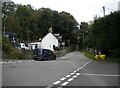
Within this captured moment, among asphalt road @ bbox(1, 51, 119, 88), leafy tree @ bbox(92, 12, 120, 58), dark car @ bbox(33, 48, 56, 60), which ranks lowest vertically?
asphalt road @ bbox(1, 51, 119, 88)

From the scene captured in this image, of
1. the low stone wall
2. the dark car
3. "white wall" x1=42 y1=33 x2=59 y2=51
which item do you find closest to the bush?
the low stone wall

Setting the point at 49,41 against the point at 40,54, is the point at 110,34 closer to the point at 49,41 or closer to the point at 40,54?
the point at 40,54

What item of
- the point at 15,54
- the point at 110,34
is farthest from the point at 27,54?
the point at 110,34

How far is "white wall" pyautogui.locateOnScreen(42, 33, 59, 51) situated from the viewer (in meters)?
116

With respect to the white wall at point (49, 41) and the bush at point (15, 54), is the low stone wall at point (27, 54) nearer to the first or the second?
the bush at point (15, 54)

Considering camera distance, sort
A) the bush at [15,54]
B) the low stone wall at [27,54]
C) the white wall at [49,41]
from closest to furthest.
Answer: the bush at [15,54], the low stone wall at [27,54], the white wall at [49,41]

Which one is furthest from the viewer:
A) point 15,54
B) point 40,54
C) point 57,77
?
point 15,54

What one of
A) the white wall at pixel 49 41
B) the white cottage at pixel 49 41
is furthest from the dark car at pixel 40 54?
the white cottage at pixel 49 41

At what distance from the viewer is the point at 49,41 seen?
388ft

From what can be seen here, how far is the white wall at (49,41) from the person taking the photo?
116 metres

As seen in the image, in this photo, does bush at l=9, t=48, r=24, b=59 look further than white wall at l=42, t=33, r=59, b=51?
No

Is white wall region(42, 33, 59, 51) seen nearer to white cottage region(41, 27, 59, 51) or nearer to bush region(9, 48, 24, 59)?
white cottage region(41, 27, 59, 51)

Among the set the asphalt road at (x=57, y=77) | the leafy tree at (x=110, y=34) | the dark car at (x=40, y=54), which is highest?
the leafy tree at (x=110, y=34)

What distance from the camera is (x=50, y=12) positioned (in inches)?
5527
